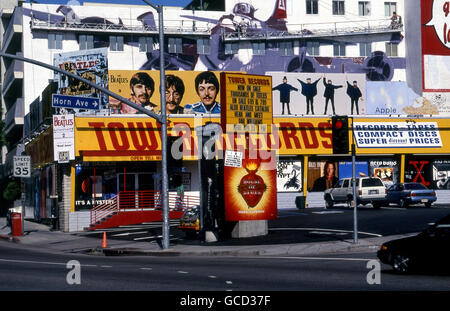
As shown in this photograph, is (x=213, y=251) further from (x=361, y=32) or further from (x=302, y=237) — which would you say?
(x=361, y=32)

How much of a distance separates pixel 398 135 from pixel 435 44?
34.0 m

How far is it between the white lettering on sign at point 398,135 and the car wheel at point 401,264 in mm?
31934

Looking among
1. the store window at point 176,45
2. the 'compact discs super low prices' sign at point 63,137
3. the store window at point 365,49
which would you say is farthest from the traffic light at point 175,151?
the store window at point 365,49

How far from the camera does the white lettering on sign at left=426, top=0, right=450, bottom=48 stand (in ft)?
50.0

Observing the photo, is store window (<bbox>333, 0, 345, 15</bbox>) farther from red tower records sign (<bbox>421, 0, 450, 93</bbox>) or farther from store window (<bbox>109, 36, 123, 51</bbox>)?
red tower records sign (<bbox>421, 0, 450, 93</bbox>)

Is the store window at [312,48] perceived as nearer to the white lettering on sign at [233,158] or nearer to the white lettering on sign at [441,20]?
the white lettering on sign at [233,158]

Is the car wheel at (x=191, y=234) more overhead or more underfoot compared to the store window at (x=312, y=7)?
more underfoot

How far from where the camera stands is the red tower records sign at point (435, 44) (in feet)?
48.7

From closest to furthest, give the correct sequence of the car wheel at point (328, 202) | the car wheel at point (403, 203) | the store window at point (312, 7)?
the car wheel at point (403, 203), the car wheel at point (328, 202), the store window at point (312, 7)

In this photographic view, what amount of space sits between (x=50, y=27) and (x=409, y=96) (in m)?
40.0

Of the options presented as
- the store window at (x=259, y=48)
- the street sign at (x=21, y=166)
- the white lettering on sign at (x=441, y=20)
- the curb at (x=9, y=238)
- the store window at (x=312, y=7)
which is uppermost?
the store window at (x=312, y=7)

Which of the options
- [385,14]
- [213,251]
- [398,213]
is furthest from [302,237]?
[385,14]
